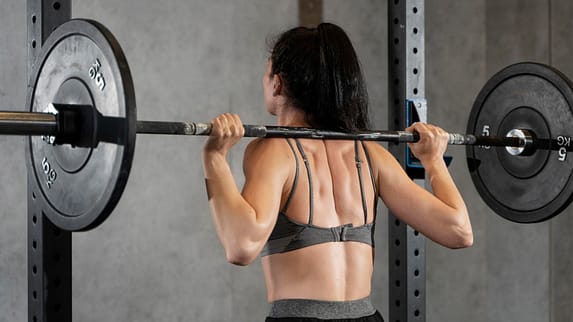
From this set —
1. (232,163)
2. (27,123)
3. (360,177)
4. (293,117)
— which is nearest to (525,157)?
(360,177)

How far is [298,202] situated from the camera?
7.23ft

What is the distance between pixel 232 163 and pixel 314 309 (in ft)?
5.12

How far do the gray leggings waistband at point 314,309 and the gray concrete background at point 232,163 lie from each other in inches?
49.3

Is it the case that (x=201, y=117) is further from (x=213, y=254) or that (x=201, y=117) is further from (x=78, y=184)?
(x=78, y=184)

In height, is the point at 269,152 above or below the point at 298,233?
above

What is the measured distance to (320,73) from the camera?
2.26 metres

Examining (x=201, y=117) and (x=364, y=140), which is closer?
(x=364, y=140)

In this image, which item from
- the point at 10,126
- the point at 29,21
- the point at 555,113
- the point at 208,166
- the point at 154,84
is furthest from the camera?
the point at 154,84

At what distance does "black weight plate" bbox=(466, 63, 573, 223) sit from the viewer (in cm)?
286

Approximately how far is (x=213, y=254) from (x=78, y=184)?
67.7 inches

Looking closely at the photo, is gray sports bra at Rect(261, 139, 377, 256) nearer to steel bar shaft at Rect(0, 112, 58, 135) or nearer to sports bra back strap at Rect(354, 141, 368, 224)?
sports bra back strap at Rect(354, 141, 368, 224)

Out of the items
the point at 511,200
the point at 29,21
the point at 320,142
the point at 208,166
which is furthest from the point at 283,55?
the point at 511,200

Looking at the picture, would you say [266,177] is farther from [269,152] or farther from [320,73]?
[320,73]

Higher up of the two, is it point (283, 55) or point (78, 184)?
point (283, 55)
